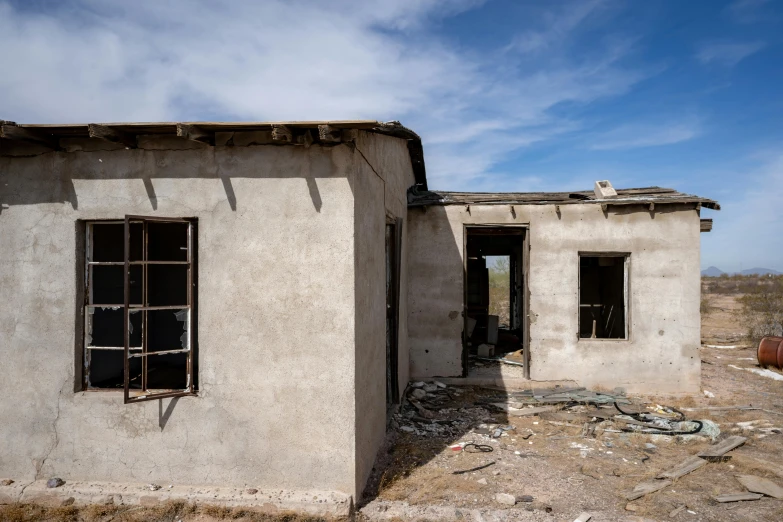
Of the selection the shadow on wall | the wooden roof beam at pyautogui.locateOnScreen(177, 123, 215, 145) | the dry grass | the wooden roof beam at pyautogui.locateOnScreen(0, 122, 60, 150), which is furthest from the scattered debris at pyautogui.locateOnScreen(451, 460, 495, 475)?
the wooden roof beam at pyautogui.locateOnScreen(0, 122, 60, 150)

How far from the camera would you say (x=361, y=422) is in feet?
14.5

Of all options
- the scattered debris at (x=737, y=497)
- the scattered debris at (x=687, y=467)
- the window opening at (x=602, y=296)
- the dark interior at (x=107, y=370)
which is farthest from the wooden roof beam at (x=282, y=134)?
the window opening at (x=602, y=296)

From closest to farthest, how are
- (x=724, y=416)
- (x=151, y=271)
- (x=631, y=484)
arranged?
1. (x=631, y=484)
2. (x=724, y=416)
3. (x=151, y=271)

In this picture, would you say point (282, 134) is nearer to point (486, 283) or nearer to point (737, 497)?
point (737, 497)

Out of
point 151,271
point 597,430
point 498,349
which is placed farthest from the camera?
point 498,349

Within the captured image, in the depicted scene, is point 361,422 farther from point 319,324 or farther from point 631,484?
point 631,484

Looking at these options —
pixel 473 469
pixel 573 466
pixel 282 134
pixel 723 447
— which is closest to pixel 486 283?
pixel 723 447

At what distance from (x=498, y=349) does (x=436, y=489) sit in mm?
7451

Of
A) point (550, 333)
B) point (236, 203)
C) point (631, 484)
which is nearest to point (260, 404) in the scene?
point (236, 203)

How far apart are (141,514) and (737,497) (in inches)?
215

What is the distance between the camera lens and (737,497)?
450cm

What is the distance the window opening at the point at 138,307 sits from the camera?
13.5 ft

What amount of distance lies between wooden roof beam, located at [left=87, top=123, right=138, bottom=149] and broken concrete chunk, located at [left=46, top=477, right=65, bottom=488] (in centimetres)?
313

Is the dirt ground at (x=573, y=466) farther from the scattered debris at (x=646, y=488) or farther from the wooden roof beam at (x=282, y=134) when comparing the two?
the wooden roof beam at (x=282, y=134)
